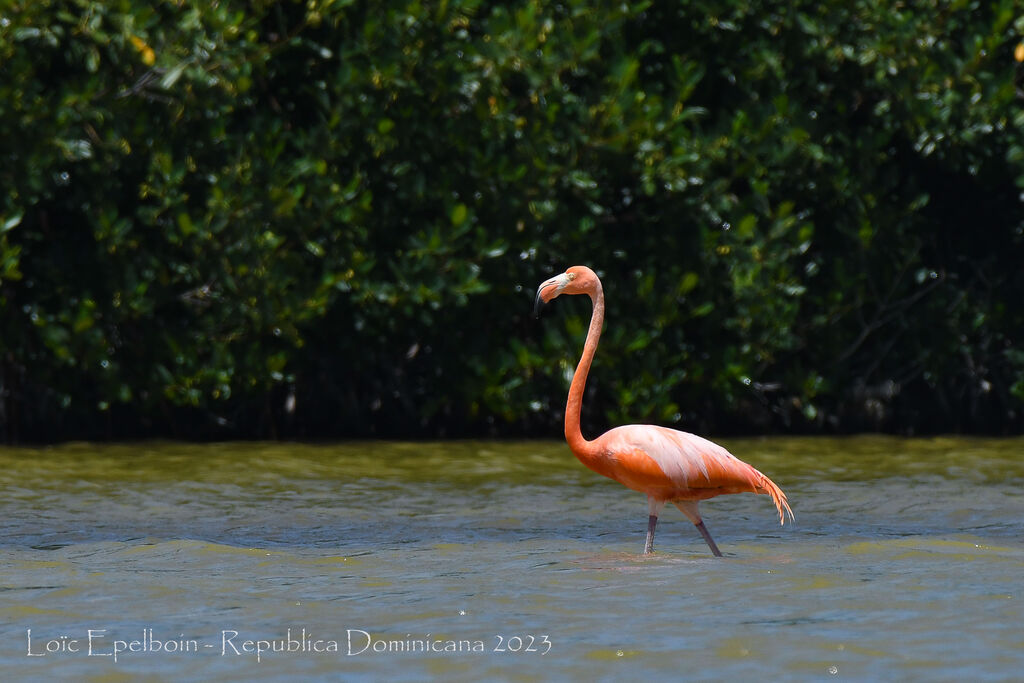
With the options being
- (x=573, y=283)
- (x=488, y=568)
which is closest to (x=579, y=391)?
(x=573, y=283)

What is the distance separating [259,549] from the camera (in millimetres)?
7992

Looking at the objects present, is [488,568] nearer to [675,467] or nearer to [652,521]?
[652,521]

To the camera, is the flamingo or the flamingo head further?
the flamingo head

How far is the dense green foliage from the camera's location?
1111 cm

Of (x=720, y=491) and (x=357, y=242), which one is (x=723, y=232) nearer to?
(x=357, y=242)

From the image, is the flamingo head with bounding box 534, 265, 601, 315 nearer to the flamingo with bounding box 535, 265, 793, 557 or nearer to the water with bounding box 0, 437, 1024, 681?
the flamingo with bounding box 535, 265, 793, 557

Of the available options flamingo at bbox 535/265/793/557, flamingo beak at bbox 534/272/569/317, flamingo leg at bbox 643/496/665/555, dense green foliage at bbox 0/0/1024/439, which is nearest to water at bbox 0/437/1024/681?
flamingo leg at bbox 643/496/665/555

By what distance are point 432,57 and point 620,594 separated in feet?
18.5

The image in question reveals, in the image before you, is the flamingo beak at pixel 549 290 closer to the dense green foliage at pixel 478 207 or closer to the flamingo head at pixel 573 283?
the flamingo head at pixel 573 283

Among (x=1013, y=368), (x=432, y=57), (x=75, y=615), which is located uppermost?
(x=432, y=57)

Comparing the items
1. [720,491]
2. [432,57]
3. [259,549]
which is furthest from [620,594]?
[432,57]

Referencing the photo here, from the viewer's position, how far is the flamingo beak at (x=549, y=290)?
779cm

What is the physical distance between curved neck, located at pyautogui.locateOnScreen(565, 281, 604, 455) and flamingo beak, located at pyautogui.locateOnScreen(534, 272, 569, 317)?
0.25m

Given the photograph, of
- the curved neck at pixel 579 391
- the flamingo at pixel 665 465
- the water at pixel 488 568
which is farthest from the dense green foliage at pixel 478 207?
the flamingo at pixel 665 465
